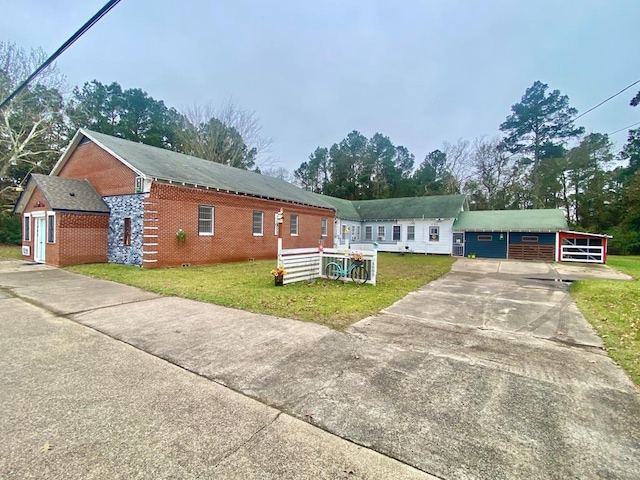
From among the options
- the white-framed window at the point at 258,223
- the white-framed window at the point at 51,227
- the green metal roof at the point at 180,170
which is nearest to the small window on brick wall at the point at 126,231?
the green metal roof at the point at 180,170

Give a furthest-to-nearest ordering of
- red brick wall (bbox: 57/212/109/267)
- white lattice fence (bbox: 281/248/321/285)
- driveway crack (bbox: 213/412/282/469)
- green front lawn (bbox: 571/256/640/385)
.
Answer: red brick wall (bbox: 57/212/109/267) → white lattice fence (bbox: 281/248/321/285) → green front lawn (bbox: 571/256/640/385) → driveway crack (bbox: 213/412/282/469)

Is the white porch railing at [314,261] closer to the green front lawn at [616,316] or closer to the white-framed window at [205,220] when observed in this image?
the green front lawn at [616,316]

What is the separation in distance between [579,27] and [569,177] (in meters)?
26.7

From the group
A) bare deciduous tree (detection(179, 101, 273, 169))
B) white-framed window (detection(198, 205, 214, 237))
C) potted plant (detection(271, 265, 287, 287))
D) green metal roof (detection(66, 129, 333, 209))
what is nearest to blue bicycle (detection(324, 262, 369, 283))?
potted plant (detection(271, 265, 287, 287))

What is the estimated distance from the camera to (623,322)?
595 cm

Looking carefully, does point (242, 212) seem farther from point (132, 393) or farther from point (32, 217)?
point (132, 393)

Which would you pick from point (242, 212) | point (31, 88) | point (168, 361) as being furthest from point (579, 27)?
point (31, 88)

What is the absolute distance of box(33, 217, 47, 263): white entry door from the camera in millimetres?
14102

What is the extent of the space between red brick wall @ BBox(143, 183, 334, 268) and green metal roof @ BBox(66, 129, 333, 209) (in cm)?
42

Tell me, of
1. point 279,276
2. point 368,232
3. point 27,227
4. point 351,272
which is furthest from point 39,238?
point 368,232

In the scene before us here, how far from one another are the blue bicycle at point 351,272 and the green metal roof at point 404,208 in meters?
16.2

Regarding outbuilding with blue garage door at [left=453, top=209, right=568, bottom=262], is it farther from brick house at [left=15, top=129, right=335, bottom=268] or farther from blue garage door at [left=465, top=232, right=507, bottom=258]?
brick house at [left=15, top=129, right=335, bottom=268]

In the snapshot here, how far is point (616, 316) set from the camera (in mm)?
6406

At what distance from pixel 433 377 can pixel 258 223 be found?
49.4ft
